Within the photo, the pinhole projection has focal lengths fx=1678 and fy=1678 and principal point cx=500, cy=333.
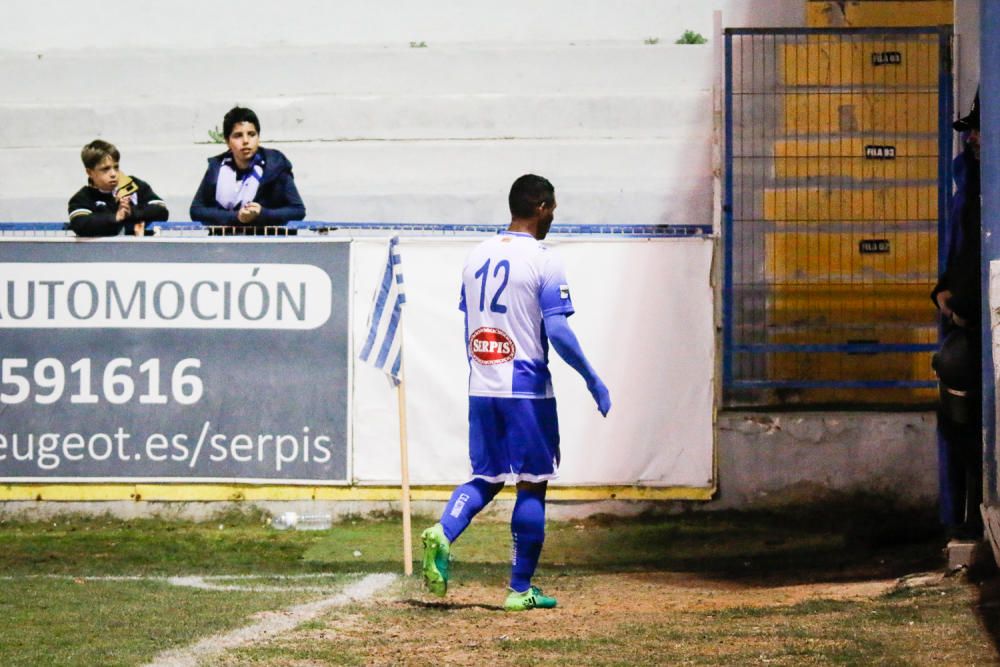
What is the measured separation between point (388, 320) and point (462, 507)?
5.28 ft

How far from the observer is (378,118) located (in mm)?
14219

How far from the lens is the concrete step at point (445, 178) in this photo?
13453mm

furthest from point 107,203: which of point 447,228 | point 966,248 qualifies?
point 966,248

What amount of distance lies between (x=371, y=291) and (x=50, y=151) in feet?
15.6

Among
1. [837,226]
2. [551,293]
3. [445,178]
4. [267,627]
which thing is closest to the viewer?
[267,627]

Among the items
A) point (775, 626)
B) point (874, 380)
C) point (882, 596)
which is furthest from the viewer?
point (874, 380)

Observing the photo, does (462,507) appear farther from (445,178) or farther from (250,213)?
(445,178)

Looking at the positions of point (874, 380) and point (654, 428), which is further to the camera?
point (874, 380)

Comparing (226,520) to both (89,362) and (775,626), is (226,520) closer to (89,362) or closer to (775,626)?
(89,362)

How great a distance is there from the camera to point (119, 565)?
31.6ft

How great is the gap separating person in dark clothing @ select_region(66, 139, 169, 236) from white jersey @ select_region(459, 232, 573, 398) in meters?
3.93

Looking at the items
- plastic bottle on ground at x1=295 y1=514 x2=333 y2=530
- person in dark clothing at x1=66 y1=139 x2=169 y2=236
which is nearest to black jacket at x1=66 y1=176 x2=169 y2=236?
person in dark clothing at x1=66 y1=139 x2=169 y2=236

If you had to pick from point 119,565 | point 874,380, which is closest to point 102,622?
point 119,565

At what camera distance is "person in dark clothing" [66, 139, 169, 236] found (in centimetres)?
1086
